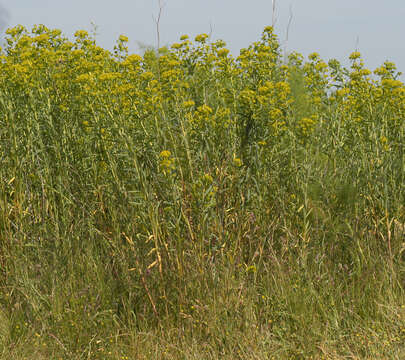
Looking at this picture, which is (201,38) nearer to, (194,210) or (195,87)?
(195,87)

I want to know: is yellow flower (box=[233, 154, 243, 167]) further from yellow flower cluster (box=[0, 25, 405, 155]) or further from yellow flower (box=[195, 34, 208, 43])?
yellow flower (box=[195, 34, 208, 43])

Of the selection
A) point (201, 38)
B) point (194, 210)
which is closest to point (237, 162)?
point (194, 210)

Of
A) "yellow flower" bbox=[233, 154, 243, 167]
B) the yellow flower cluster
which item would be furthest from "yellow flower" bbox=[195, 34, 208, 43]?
"yellow flower" bbox=[233, 154, 243, 167]

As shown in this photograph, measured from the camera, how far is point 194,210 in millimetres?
3488

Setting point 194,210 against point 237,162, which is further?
point 237,162

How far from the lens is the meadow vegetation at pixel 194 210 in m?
3.40

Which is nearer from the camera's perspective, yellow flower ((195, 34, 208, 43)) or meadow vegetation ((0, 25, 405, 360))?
meadow vegetation ((0, 25, 405, 360))

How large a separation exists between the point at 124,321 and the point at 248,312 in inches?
33.3

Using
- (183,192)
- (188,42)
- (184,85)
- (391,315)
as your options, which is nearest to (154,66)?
(188,42)

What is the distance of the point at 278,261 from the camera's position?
3.81m

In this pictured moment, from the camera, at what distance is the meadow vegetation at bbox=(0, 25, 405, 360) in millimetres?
3396

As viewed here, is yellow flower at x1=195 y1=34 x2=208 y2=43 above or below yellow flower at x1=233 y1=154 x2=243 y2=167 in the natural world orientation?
above

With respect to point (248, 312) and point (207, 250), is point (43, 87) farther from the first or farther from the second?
point (248, 312)

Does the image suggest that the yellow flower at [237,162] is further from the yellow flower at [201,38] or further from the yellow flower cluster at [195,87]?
the yellow flower at [201,38]
